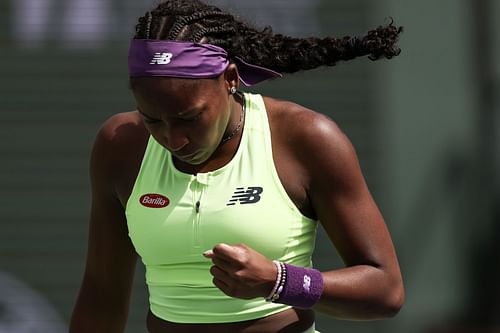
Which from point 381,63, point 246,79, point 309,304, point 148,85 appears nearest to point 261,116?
point 246,79

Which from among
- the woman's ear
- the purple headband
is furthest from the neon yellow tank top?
the purple headband

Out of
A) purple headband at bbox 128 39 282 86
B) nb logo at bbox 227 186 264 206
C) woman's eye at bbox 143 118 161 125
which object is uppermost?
purple headband at bbox 128 39 282 86

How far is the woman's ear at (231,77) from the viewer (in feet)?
8.99

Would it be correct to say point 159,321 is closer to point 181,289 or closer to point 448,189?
point 181,289

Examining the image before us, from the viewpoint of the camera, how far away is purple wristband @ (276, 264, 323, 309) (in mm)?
2553

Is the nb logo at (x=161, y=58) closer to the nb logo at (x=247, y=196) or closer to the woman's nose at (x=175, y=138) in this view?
the woman's nose at (x=175, y=138)

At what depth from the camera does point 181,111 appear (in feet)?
8.46

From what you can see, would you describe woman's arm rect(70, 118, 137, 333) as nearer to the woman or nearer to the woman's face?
the woman

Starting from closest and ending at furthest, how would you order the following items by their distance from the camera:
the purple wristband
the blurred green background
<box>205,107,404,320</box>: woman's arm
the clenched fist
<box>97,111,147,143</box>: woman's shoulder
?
the clenched fist
the purple wristband
<box>205,107,404,320</box>: woman's arm
<box>97,111,147,143</box>: woman's shoulder
the blurred green background

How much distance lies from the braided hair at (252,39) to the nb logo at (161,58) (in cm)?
7

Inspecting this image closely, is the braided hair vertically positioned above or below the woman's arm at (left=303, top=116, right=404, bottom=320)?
above

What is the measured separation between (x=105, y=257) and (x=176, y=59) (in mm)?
702

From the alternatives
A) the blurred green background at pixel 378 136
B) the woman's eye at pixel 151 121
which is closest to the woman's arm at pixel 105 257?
the woman's eye at pixel 151 121

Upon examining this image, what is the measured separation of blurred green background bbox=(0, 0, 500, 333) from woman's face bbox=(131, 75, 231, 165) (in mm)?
4741
